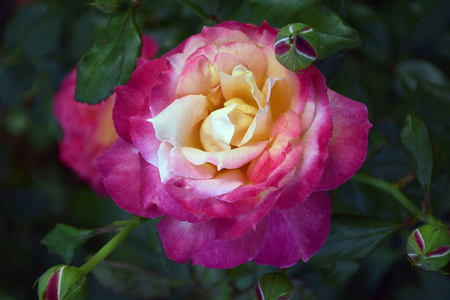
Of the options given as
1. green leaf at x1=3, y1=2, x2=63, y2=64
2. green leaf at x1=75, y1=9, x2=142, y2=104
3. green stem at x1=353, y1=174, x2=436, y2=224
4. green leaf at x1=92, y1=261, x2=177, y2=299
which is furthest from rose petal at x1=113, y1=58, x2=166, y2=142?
green leaf at x1=3, y1=2, x2=63, y2=64

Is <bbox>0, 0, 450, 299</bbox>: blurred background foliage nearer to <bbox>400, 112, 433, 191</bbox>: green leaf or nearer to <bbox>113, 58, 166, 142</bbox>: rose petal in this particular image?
<bbox>400, 112, 433, 191</bbox>: green leaf

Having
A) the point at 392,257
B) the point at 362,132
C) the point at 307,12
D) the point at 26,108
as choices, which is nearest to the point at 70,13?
the point at 26,108

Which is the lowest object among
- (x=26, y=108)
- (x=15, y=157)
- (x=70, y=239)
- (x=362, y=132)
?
(x=15, y=157)

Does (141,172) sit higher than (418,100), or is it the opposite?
(141,172)

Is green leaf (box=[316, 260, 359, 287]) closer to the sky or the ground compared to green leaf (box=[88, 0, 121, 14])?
closer to the ground

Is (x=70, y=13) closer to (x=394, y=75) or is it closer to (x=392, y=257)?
(x=394, y=75)

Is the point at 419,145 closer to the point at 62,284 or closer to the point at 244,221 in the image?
the point at 244,221

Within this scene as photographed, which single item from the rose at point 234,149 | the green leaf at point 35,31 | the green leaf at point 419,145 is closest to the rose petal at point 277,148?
the rose at point 234,149
